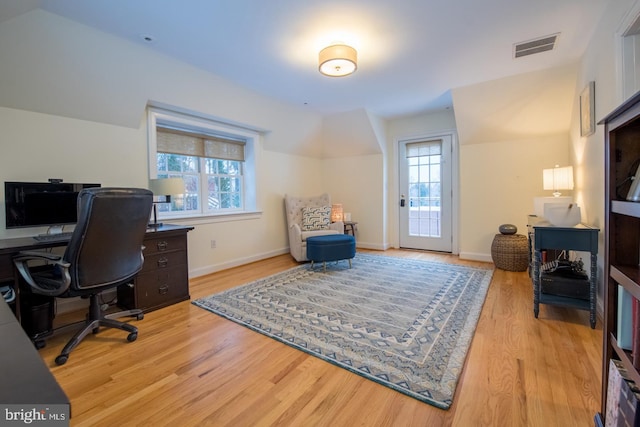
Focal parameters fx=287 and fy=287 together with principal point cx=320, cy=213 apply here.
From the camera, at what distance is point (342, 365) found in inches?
69.3

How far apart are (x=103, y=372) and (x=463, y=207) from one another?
462 cm

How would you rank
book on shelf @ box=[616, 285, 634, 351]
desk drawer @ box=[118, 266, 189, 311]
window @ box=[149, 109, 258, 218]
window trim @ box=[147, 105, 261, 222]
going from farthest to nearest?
window @ box=[149, 109, 258, 218] < window trim @ box=[147, 105, 261, 222] < desk drawer @ box=[118, 266, 189, 311] < book on shelf @ box=[616, 285, 634, 351]

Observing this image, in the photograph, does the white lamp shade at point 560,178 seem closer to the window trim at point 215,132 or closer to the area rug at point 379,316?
the area rug at point 379,316

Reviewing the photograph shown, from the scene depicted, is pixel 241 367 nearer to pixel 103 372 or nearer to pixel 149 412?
pixel 149 412

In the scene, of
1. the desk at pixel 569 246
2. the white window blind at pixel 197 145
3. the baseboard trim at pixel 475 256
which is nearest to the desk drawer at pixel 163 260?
the white window blind at pixel 197 145

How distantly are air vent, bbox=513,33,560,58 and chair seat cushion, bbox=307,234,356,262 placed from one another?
8.94ft

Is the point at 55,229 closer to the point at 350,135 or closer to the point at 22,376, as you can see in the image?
the point at 22,376

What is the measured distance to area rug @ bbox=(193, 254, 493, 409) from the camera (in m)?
1.71

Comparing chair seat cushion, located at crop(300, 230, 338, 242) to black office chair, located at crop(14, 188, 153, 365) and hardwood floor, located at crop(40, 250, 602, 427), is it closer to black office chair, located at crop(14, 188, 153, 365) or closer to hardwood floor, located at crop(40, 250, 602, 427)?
hardwood floor, located at crop(40, 250, 602, 427)

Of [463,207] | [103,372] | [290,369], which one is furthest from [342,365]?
[463,207]

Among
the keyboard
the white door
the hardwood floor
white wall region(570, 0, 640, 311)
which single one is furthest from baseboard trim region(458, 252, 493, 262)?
the keyboard

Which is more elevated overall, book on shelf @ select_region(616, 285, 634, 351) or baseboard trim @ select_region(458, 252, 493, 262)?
book on shelf @ select_region(616, 285, 634, 351)

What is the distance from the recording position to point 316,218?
468 centimetres

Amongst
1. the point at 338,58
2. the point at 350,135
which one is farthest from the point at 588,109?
the point at 350,135
